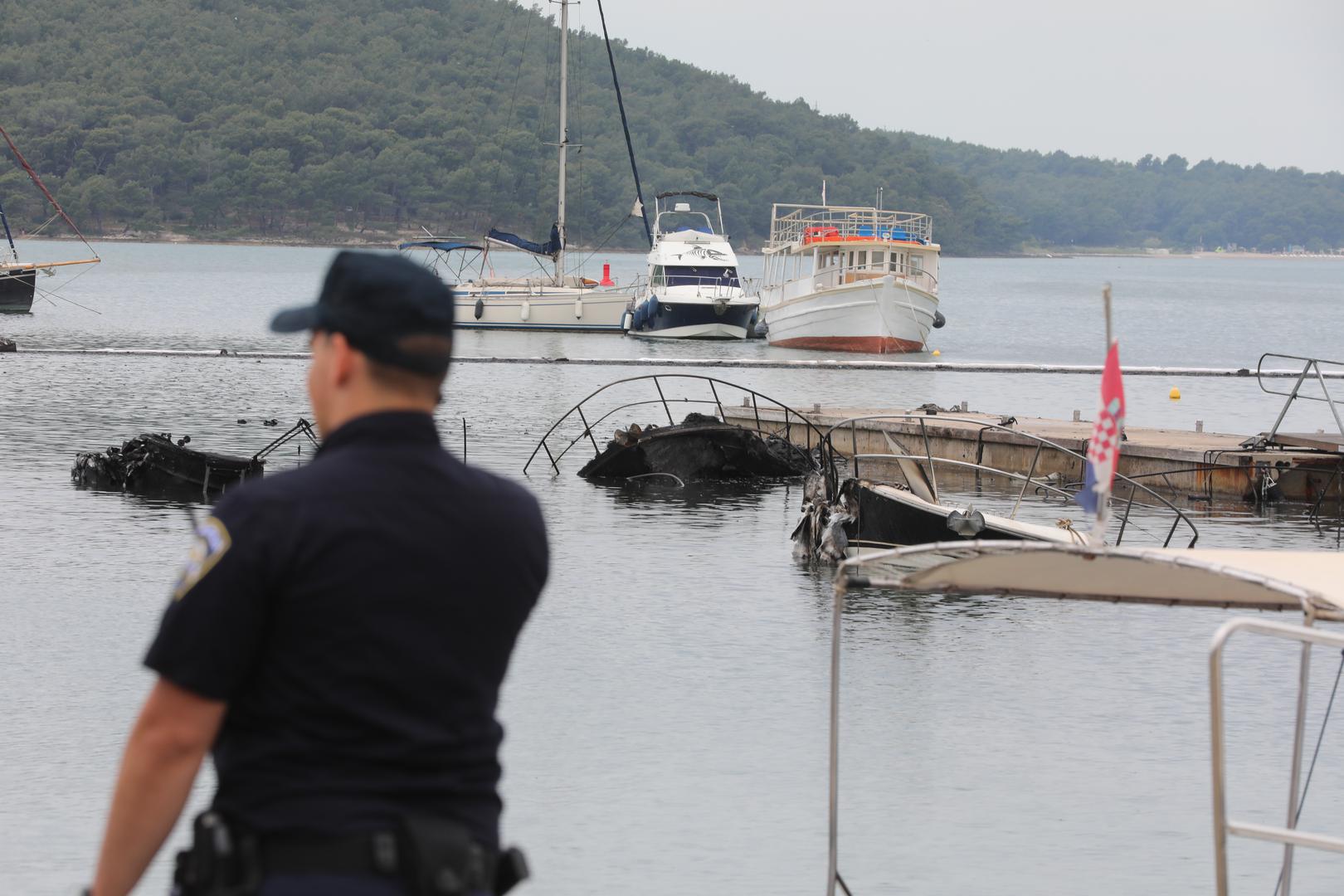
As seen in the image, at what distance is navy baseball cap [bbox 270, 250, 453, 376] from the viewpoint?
286 cm

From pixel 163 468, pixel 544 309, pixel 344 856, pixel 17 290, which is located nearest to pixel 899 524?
pixel 163 468

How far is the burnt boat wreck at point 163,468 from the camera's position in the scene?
2175 centimetres

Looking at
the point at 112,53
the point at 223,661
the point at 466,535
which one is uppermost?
the point at 112,53

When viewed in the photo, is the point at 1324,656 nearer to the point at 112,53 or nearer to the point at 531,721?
the point at 531,721

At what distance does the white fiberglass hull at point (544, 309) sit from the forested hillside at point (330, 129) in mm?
80611

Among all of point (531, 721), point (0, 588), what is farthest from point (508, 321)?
point (531, 721)

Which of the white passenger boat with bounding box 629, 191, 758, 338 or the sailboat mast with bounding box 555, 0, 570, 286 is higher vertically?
the sailboat mast with bounding box 555, 0, 570, 286

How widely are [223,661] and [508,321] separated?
5987cm

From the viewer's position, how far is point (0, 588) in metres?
15.5

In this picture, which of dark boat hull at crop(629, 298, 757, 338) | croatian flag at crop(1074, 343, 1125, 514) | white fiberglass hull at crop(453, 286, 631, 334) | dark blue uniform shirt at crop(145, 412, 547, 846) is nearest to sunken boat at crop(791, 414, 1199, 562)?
croatian flag at crop(1074, 343, 1125, 514)

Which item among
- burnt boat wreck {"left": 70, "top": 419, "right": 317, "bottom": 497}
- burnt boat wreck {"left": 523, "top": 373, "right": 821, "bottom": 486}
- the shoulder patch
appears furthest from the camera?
burnt boat wreck {"left": 523, "top": 373, "right": 821, "bottom": 486}

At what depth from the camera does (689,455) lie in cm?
2434

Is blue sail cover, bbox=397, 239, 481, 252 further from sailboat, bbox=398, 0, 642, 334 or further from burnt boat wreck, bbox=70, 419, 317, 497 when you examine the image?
burnt boat wreck, bbox=70, 419, 317, 497

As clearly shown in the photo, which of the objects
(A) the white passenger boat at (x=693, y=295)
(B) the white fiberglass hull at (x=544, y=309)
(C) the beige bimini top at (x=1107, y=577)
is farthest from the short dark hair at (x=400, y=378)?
(B) the white fiberglass hull at (x=544, y=309)
